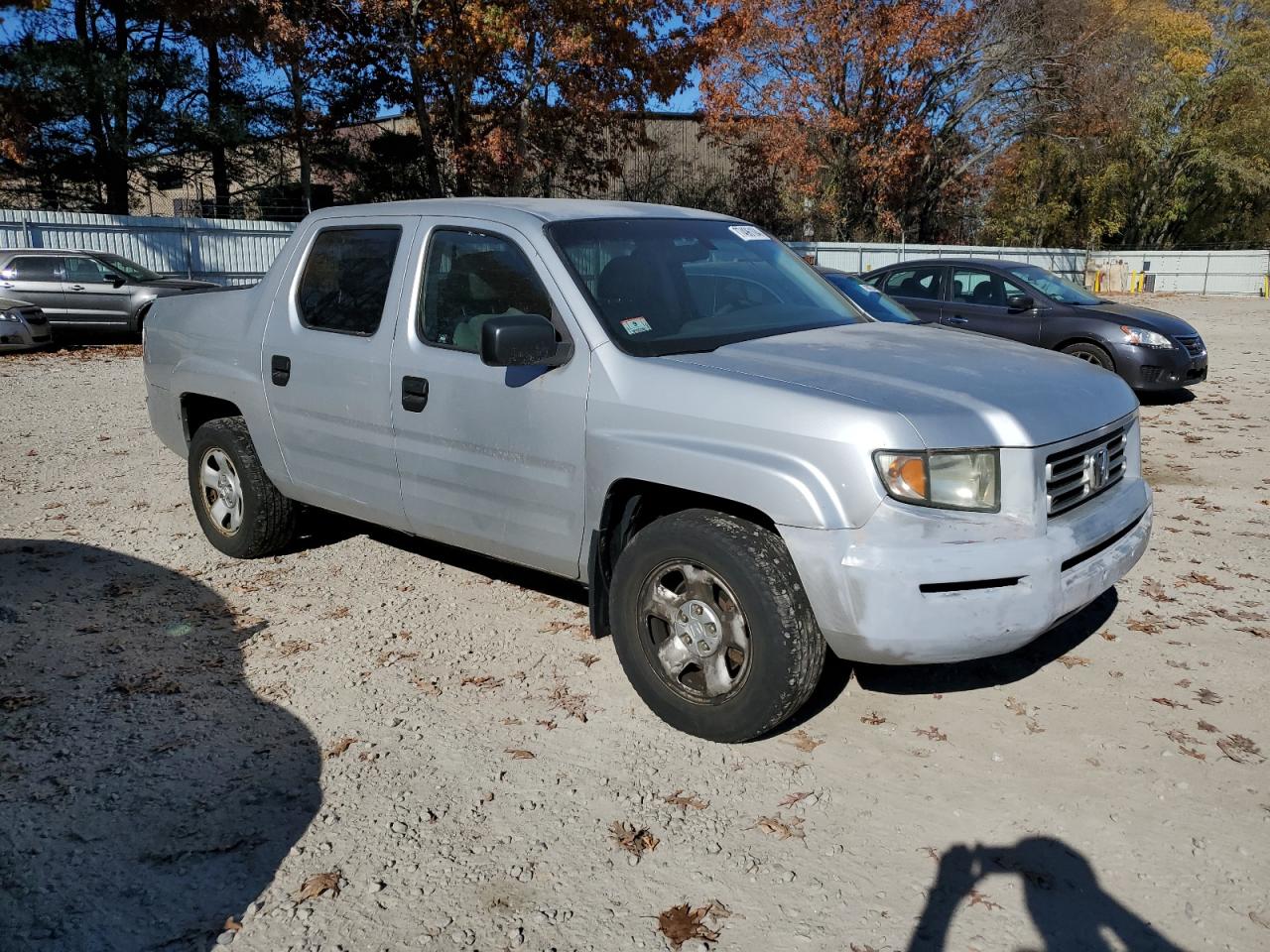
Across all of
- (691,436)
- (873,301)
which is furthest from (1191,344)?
(691,436)

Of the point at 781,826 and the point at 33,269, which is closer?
the point at 781,826

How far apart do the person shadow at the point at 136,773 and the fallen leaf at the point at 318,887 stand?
0.12 meters

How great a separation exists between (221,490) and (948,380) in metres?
4.13

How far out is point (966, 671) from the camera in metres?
4.44

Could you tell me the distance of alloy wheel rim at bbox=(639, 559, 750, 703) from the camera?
3615mm

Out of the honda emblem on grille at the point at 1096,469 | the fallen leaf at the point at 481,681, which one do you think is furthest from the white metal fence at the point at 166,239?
the honda emblem on grille at the point at 1096,469

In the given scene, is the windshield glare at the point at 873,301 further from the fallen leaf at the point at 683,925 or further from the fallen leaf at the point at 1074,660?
the fallen leaf at the point at 683,925

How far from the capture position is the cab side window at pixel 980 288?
1221 cm

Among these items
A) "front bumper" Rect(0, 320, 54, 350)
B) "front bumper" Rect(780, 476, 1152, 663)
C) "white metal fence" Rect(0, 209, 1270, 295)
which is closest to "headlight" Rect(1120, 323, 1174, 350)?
"front bumper" Rect(780, 476, 1152, 663)

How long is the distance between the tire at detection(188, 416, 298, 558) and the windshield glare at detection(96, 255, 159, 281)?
1390 cm

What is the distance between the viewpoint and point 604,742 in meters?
3.85

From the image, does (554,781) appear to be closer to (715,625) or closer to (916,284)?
(715,625)

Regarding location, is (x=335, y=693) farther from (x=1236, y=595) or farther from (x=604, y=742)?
(x=1236, y=595)

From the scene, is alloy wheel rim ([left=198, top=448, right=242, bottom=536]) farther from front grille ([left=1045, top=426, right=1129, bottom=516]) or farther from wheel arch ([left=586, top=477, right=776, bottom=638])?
front grille ([left=1045, top=426, right=1129, bottom=516])
